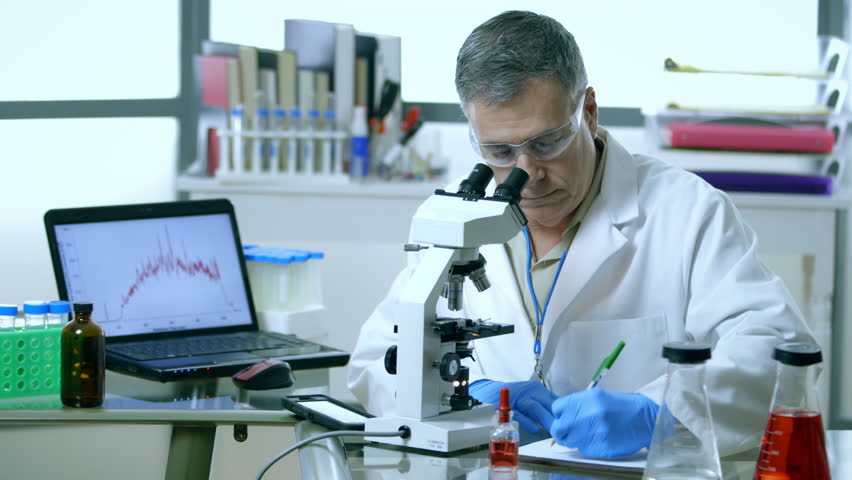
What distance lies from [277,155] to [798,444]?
2.71 meters

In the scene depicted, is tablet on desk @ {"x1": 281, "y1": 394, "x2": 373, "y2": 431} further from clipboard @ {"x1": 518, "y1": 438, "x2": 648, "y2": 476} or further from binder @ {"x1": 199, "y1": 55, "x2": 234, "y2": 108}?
binder @ {"x1": 199, "y1": 55, "x2": 234, "y2": 108}

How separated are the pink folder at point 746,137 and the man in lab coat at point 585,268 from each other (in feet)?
5.22

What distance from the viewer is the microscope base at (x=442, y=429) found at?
1.40m

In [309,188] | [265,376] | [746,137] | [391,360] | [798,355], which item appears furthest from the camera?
[746,137]

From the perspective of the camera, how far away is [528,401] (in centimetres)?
154

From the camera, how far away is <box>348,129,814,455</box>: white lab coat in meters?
1.80

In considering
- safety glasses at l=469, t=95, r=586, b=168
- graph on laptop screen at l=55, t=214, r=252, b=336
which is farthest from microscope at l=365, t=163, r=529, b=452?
graph on laptop screen at l=55, t=214, r=252, b=336

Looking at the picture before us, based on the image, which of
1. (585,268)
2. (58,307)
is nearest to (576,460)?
(585,268)

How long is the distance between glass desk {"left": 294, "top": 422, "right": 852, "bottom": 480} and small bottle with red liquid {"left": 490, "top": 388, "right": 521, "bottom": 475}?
0.05m

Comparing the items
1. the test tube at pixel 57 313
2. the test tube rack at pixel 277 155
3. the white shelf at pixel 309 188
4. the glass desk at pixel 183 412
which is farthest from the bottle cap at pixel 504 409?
the test tube rack at pixel 277 155

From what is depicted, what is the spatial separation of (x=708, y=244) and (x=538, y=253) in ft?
1.12

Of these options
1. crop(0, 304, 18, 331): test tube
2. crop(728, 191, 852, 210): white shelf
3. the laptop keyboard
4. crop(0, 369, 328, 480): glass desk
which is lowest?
crop(0, 369, 328, 480): glass desk

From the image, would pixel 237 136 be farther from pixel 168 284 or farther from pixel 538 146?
pixel 538 146

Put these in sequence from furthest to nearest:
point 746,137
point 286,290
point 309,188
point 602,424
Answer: point 746,137, point 309,188, point 286,290, point 602,424
